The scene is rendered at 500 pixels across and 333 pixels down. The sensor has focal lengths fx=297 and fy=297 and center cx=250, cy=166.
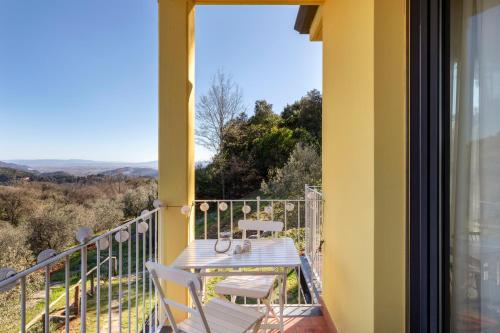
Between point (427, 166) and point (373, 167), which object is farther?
point (373, 167)

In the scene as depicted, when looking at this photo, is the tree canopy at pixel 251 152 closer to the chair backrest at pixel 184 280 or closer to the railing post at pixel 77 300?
the railing post at pixel 77 300

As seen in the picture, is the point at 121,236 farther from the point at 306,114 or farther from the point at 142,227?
the point at 306,114

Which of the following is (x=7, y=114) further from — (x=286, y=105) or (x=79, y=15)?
(x=286, y=105)

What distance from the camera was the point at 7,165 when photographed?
6.43 m

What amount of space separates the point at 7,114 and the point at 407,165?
11515 mm

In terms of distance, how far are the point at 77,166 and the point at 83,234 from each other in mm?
6843

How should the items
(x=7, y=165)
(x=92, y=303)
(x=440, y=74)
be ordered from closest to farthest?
(x=440, y=74)
(x=92, y=303)
(x=7, y=165)

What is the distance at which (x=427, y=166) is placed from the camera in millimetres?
1400

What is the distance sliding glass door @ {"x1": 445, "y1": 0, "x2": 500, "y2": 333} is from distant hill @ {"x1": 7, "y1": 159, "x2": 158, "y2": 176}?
5483 mm

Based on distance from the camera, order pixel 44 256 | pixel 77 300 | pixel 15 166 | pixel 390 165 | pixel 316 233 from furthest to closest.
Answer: pixel 15 166 < pixel 77 300 < pixel 316 233 < pixel 390 165 < pixel 44 256

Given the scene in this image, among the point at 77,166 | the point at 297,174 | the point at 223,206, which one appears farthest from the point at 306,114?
the point at 223,206

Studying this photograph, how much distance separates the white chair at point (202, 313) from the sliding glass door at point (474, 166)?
1.05 meters

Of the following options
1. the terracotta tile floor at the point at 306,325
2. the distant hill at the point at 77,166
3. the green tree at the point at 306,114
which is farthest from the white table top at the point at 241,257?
the green tree at the point at 306,114

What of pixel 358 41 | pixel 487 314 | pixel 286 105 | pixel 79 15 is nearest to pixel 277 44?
pixel 286 105
